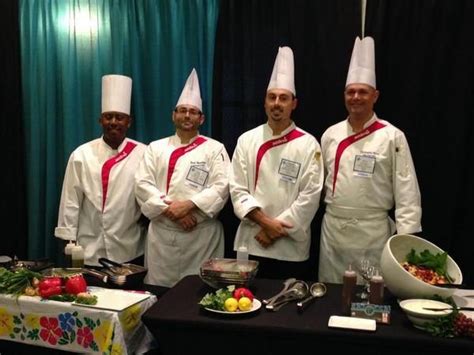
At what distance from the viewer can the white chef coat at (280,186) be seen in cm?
233

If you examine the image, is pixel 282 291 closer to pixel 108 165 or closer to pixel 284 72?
pixel 284 72

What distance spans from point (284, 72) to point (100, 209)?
4.07ft

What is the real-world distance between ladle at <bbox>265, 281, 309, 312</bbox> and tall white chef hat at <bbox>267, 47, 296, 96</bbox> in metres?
1.07

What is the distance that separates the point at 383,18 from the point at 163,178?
1.45 m

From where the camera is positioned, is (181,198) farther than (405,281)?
Yes

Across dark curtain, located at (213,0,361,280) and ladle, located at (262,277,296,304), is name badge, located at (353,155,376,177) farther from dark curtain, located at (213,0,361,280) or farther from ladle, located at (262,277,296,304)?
ladle, located at (262,277,296,304)

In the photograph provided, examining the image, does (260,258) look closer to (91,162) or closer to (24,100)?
(91,162)

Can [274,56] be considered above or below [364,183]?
above

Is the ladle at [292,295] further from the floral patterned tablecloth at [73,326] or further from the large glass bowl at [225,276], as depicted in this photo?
the floral patterned tablecloth at [73,326]

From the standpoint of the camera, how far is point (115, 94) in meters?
2.71

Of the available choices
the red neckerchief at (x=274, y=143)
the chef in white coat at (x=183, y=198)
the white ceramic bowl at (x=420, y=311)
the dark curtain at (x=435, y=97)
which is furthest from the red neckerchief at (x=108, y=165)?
the white ceramic bowl at (x=420, y=311)

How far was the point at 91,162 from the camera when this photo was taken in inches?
106

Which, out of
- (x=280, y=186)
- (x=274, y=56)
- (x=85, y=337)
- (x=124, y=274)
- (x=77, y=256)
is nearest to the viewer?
(x=85, y=337)

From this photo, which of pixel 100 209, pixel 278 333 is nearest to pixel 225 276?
pixel 278 333
